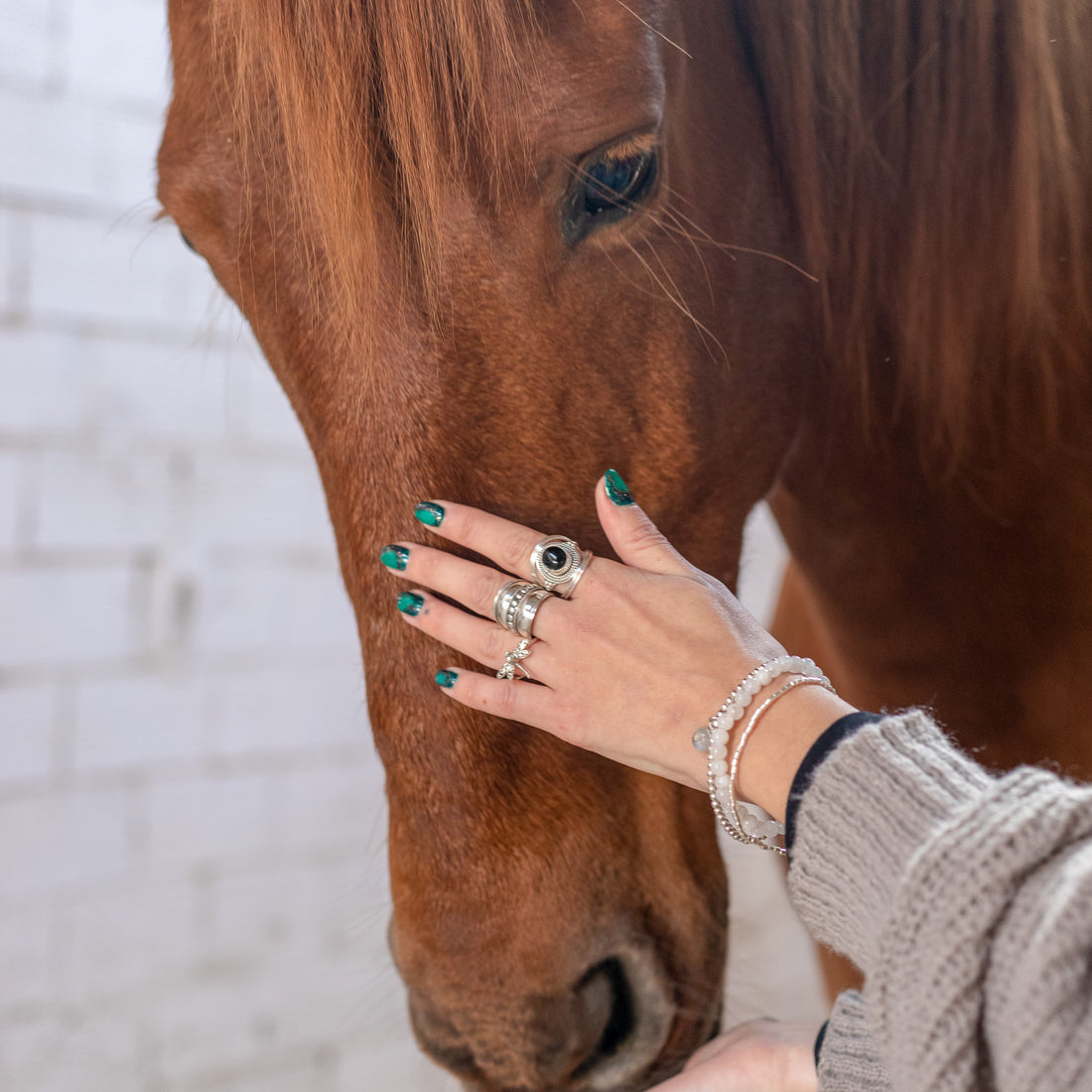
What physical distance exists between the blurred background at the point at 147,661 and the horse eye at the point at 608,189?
89 centimetres

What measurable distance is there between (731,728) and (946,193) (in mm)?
493

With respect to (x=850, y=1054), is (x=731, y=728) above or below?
above

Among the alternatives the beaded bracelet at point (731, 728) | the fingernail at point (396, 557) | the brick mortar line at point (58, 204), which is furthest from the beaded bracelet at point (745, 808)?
the brick mortar line at point (58, 204)

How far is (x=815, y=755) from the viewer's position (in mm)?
438

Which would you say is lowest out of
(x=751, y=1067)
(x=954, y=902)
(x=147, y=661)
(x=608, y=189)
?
(x=147, y=661)

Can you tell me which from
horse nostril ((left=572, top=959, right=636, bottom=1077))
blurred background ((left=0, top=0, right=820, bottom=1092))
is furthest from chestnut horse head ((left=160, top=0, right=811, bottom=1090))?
blurred background ((left=0, top=0, right=820, bottom=1092))

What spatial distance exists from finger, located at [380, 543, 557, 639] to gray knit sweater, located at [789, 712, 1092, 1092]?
181 millimetres

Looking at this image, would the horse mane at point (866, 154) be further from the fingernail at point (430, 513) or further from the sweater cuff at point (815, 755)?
the sweater cuff at point (815, 755)

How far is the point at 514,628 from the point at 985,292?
0.49 m

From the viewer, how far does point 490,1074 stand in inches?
22.5

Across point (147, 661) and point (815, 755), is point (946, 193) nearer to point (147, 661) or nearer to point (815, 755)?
point (815, 755)

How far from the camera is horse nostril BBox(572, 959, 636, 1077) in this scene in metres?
0.57

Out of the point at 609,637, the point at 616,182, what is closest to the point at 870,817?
the point at 609,637

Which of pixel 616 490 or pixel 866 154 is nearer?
pixel 616 490
